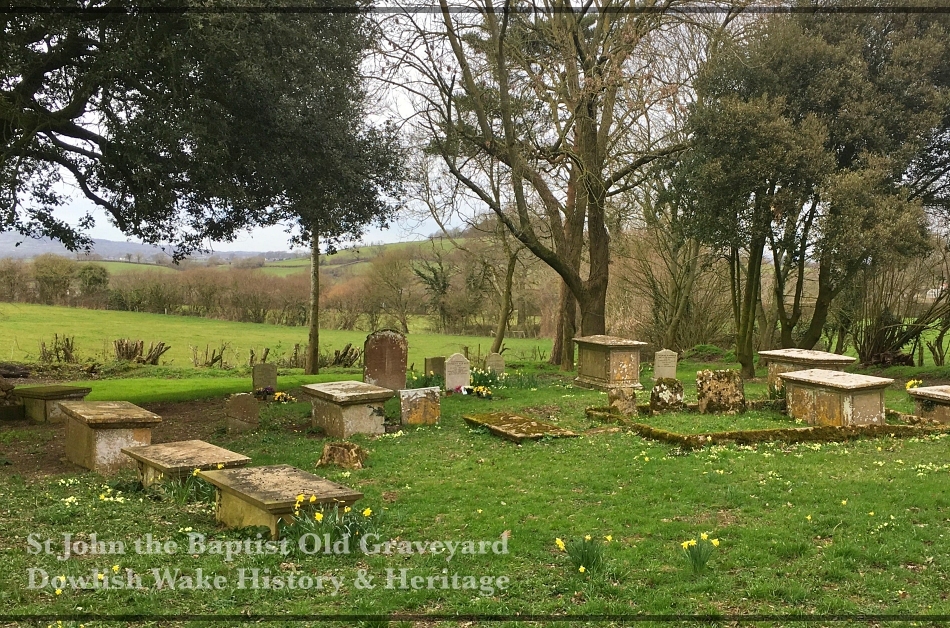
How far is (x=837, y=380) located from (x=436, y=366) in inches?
345

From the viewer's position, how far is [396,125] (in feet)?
45.1

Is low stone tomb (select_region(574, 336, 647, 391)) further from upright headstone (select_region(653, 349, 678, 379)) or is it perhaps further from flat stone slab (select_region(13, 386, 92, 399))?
flat stone slab (select_region(13, 386, 92, 399))

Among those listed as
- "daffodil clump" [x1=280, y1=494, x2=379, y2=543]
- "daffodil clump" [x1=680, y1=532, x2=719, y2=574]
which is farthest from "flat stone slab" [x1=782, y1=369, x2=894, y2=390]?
"daffodil clump" [x1=280, y1=494, x2=379, y2=543]

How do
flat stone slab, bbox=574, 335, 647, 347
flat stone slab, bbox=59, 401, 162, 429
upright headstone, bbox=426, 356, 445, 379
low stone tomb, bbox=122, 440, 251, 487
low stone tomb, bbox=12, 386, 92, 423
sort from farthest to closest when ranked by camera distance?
upright headstone, bbox=426, 356, 445, 379
flat stone slab, bbox=574, 335, 647, 347
low stone tomb, bbox=12, 386, 92, 423
flat stone slab, bbox=59, 401, 162, 429
low stone tomb, bbox=122, 440, 251, 487

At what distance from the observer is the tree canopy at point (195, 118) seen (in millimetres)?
9477

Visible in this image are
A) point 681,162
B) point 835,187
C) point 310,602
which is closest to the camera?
point 310,602

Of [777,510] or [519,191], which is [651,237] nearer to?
[519,191]

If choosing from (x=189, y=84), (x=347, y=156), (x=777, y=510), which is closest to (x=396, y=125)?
(x=347, y=156)

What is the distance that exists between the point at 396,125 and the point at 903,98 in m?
11.6

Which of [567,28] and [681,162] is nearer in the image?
[567,28]

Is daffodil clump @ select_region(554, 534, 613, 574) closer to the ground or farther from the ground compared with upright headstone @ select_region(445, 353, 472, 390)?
closer to the ground

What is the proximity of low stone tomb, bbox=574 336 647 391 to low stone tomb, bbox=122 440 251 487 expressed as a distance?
962 centimetres

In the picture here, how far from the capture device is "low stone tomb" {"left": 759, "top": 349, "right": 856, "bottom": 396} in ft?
43.2

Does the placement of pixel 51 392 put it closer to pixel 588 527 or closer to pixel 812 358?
pixel 588 527
